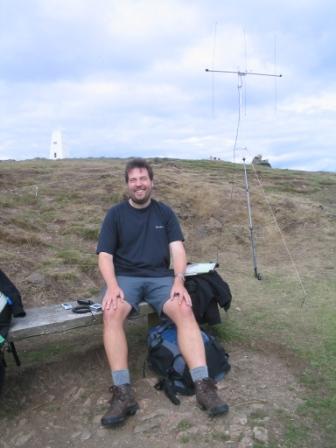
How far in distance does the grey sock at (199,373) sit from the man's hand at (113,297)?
90 centimetres

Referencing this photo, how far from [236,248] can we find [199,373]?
20.3ft

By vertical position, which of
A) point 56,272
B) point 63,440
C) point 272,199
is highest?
point 272,199

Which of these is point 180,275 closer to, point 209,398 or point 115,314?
point 115,314

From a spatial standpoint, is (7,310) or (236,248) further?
Answer: (236,248)

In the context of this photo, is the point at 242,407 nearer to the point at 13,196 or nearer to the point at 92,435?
the point at 92,435

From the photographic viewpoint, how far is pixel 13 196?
37.0 ft

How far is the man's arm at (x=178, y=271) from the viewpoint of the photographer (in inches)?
168

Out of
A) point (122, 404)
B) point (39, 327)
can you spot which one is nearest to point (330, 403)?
point (122, 404)

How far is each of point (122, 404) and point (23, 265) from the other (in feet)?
13.4

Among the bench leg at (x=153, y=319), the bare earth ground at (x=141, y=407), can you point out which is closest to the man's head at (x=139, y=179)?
the bench leg at (x=153, y=319)

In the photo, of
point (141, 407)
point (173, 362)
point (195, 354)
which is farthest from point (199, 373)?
point (141, 407)

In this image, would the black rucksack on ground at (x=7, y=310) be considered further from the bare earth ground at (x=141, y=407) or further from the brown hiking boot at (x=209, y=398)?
the brown hiking boot at (x=209, y=398)

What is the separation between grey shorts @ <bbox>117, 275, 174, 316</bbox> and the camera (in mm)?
4402

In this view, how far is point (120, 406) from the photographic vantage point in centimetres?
359
